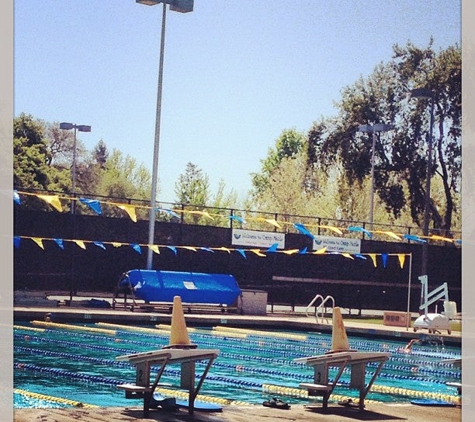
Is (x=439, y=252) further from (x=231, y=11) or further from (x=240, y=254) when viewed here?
(x=231, y=11)

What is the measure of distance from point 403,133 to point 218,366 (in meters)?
28.4

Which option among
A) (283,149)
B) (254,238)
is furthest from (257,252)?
(283,149)

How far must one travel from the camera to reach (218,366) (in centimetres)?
1172

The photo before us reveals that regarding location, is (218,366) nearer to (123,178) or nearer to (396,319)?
(396,319)

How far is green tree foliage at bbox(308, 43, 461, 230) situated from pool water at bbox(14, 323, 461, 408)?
2130cm

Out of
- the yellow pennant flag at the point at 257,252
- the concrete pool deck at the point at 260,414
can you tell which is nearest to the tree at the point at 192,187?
the yellow pennant flag at the point at 257,252

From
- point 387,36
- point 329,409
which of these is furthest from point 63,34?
point 329,409

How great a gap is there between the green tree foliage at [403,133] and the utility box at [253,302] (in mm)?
16858

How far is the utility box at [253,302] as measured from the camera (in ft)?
68.4

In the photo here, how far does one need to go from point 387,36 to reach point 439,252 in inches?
369

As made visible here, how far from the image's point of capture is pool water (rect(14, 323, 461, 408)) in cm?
895

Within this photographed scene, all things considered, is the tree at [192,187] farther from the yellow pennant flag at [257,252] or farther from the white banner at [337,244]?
the yellow pennant flag at [257,252]

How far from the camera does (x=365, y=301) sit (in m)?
25.1

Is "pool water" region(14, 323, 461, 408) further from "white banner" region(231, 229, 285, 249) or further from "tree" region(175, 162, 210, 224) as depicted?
"tree" region(175, 162, 210, 224)
